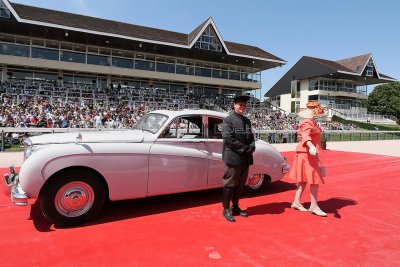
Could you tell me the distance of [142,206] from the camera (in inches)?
198

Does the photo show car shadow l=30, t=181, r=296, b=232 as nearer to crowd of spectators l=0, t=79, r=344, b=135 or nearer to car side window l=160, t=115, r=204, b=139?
car side window l=160, t=115, r=204, b=139

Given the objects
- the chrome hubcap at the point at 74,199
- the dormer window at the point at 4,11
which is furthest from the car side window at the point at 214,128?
the dormer window at the point at 4,11

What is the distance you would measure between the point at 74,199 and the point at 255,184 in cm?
349

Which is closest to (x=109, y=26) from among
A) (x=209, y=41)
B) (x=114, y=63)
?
(x=114, y=63)

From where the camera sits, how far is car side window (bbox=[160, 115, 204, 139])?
15.9 ft

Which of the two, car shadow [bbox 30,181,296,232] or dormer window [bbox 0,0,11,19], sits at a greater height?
dormer window [bbox 0,0,11,19]

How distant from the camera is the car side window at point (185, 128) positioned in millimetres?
4852

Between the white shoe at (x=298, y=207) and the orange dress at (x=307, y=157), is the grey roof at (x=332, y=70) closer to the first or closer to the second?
the orange dress at (x=307, y=157)

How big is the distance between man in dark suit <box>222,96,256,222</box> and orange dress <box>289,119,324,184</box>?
37.9 inches

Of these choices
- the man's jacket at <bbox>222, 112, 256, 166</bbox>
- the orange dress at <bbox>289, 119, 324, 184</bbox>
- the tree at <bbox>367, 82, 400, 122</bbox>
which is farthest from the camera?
the tree at <bbox>367, 82, 400, 122</bbox>

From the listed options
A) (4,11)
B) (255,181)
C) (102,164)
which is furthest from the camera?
(4,11)

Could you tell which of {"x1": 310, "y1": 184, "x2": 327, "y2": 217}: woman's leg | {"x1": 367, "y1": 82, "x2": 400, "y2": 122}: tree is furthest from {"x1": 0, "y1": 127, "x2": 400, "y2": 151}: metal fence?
{"x1": 367, "y1": 82, "x2": 400, "y2": 122}: tree

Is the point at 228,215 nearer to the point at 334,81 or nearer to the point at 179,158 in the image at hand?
the point at 179,158

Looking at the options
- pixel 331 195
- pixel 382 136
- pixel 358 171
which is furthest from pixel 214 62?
pixel 331 195
